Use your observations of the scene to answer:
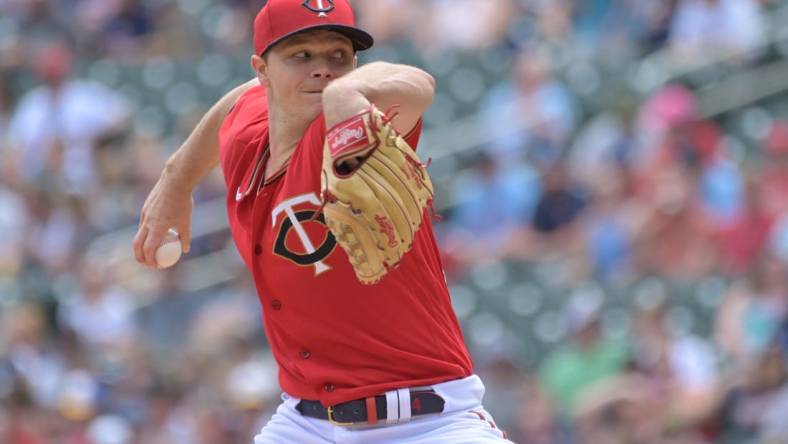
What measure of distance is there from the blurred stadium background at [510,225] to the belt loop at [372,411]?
3.50 meters

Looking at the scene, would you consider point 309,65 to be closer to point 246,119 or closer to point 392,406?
point 246,119

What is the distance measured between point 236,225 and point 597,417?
368cm

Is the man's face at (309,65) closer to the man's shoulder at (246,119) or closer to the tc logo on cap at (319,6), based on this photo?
the tc logo on cap at (319,6)

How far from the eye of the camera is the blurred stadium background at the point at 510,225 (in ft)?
26.4

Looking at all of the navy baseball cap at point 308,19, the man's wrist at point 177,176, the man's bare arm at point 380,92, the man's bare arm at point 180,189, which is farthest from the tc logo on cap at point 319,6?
the man's wrist at point 177,176

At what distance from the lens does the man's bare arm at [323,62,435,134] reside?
359 centimetres

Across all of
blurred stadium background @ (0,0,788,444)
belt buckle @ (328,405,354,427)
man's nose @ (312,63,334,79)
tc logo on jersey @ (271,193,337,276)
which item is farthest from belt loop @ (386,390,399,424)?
blurred stadium background @ (0,0,788,444)

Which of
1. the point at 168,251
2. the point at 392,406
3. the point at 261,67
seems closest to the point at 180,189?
the point at 168,251

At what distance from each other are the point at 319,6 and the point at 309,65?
0.52 ft

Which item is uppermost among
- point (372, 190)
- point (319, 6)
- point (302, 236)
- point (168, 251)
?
point (319, 6)

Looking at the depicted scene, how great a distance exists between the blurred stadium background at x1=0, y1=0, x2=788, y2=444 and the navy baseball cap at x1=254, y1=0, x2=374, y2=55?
3878mm

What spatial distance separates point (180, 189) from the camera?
4.71 meters

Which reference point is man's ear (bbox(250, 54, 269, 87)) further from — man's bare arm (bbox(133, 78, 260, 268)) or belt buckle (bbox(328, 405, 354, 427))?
belt buckle (bbox(328, 405, 354, 427))

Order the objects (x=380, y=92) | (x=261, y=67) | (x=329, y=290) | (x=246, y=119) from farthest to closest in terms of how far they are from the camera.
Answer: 1. (x=246, y=119)
2. (x=261, y=67)
3. (x=329, y=290)
4. (x=380, y=92)
